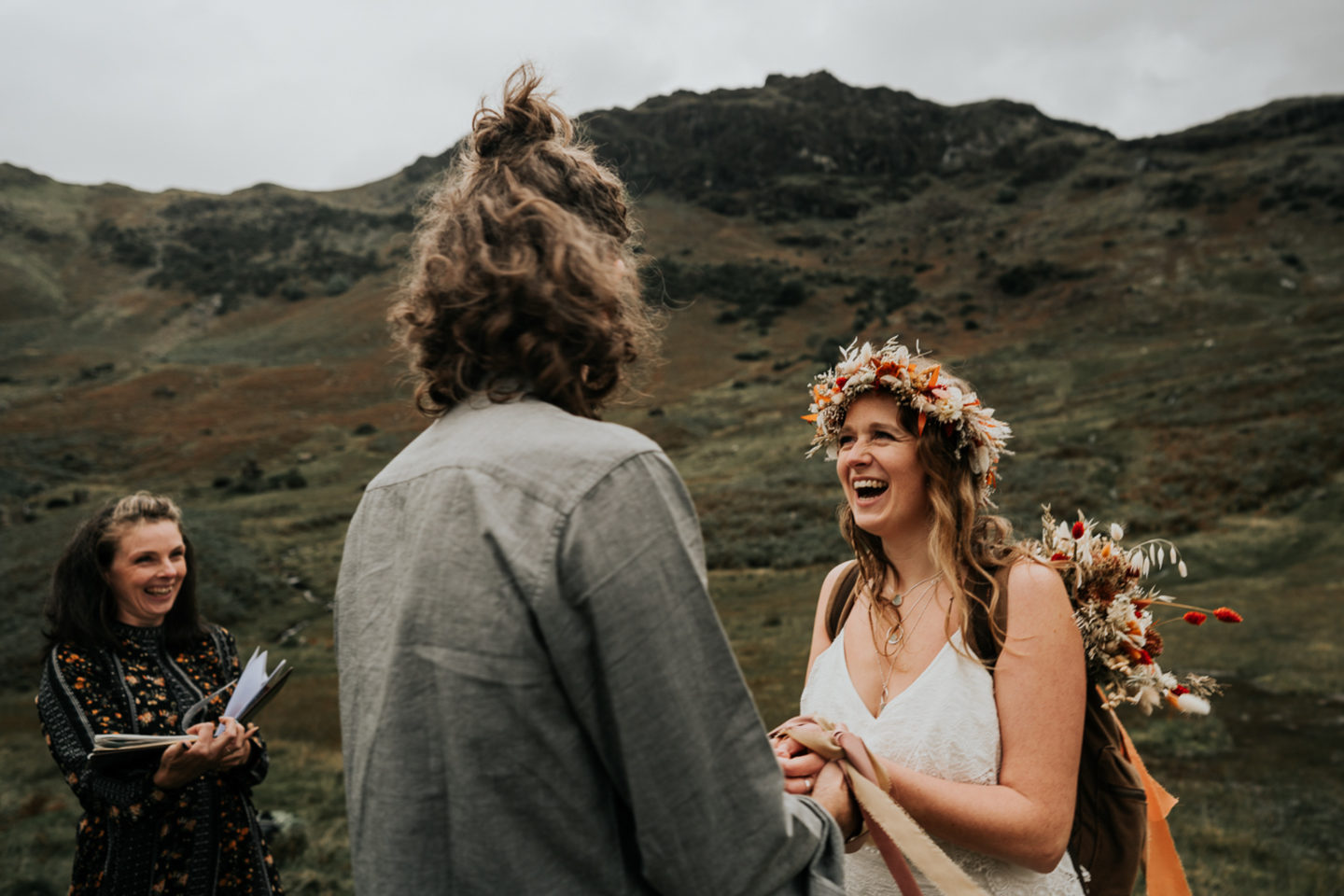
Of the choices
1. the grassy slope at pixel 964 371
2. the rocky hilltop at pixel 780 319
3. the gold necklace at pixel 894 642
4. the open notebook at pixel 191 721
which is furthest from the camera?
the rocky hilltop at pixel 780 319

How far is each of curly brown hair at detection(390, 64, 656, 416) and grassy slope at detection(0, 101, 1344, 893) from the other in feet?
21.4

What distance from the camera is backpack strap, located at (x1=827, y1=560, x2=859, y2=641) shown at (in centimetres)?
297

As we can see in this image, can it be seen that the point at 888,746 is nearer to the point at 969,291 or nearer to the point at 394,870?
the point at 394,870

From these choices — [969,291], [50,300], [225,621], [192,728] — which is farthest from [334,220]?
[192,728]

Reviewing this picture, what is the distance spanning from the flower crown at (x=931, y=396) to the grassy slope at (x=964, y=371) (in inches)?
209

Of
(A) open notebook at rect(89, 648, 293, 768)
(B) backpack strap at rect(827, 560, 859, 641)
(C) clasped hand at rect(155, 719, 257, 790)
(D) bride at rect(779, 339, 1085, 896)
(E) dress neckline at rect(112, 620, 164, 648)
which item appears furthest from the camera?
(E) dress neckline at rect(112, 620, 164, 648)

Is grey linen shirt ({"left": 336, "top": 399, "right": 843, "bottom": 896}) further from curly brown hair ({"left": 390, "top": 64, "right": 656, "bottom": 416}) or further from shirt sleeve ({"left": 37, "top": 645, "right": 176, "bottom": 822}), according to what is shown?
shirt sleeve ({"left": 37, "top": 645, "right": 176, "bottom": 822})

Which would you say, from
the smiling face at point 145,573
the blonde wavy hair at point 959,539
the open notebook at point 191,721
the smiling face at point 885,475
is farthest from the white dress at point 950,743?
the smiling face at point 145,573

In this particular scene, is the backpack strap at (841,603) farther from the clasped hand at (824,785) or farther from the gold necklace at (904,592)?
the clasped hand at (824,785)

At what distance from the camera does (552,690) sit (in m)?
1.17

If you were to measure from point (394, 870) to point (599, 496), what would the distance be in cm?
67

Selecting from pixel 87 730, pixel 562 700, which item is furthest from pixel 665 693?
pixel 87 730

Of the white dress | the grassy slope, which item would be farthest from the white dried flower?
the grassy slope

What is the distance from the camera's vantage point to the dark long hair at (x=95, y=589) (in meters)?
3.44
